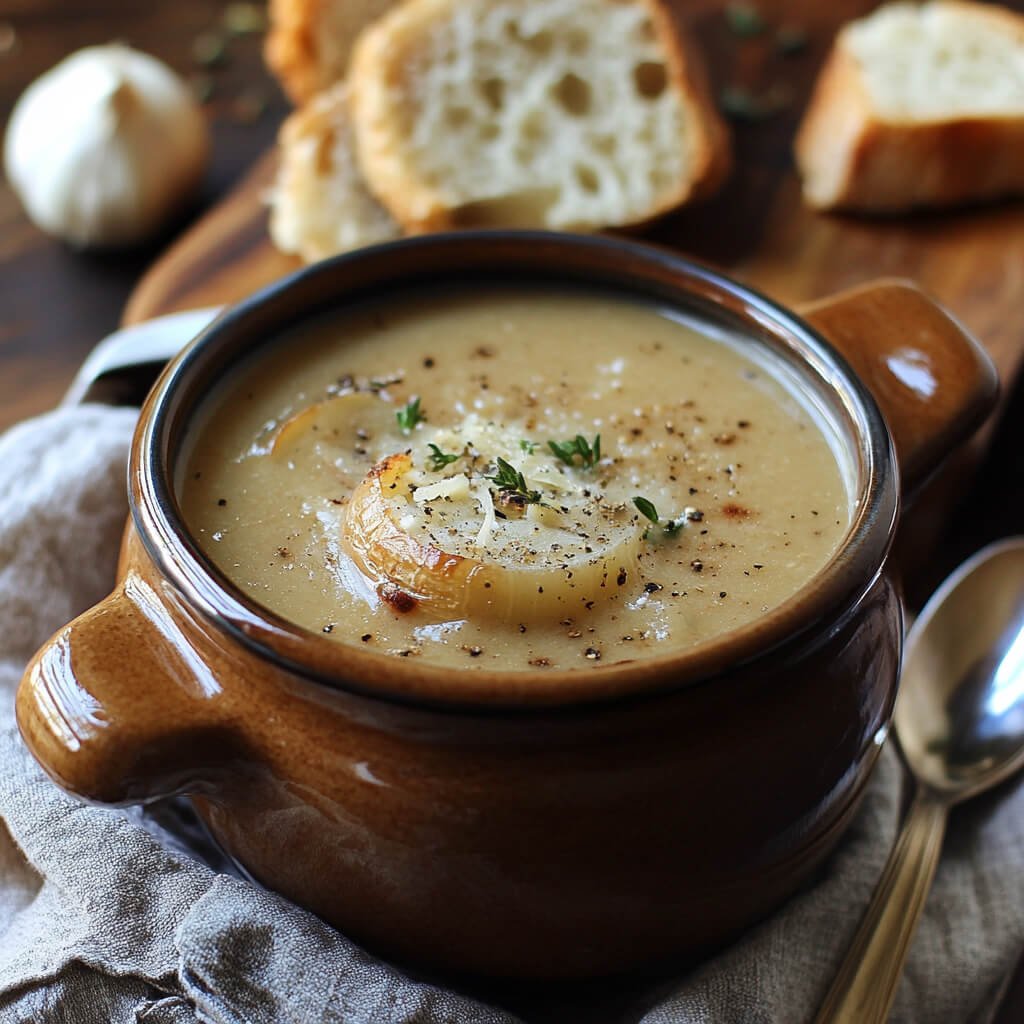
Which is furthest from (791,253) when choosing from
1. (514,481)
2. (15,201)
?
(15,201)

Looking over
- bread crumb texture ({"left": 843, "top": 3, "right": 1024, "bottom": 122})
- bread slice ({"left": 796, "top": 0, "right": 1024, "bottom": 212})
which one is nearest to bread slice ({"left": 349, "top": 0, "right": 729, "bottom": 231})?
bread slice ({"left": 796, "top": 0, "right": 1024, "bottom": 212})

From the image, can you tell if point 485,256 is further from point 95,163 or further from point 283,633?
point 95,163

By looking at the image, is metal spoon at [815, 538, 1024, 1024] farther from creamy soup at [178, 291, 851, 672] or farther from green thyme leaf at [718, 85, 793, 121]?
green thyme leaf at [718, 85, 793, 121]

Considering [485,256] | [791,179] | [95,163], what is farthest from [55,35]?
[485,256]

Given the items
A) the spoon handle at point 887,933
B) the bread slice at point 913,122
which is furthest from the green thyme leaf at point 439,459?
the bread slice at point 913,122

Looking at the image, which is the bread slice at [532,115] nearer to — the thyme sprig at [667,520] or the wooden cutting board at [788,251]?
the wooden cutting board at [788,251]

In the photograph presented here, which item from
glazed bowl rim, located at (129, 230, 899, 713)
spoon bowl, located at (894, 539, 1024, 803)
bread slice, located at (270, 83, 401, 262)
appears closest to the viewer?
glazed bowl rim, located at (129, 230, 899, 713)
